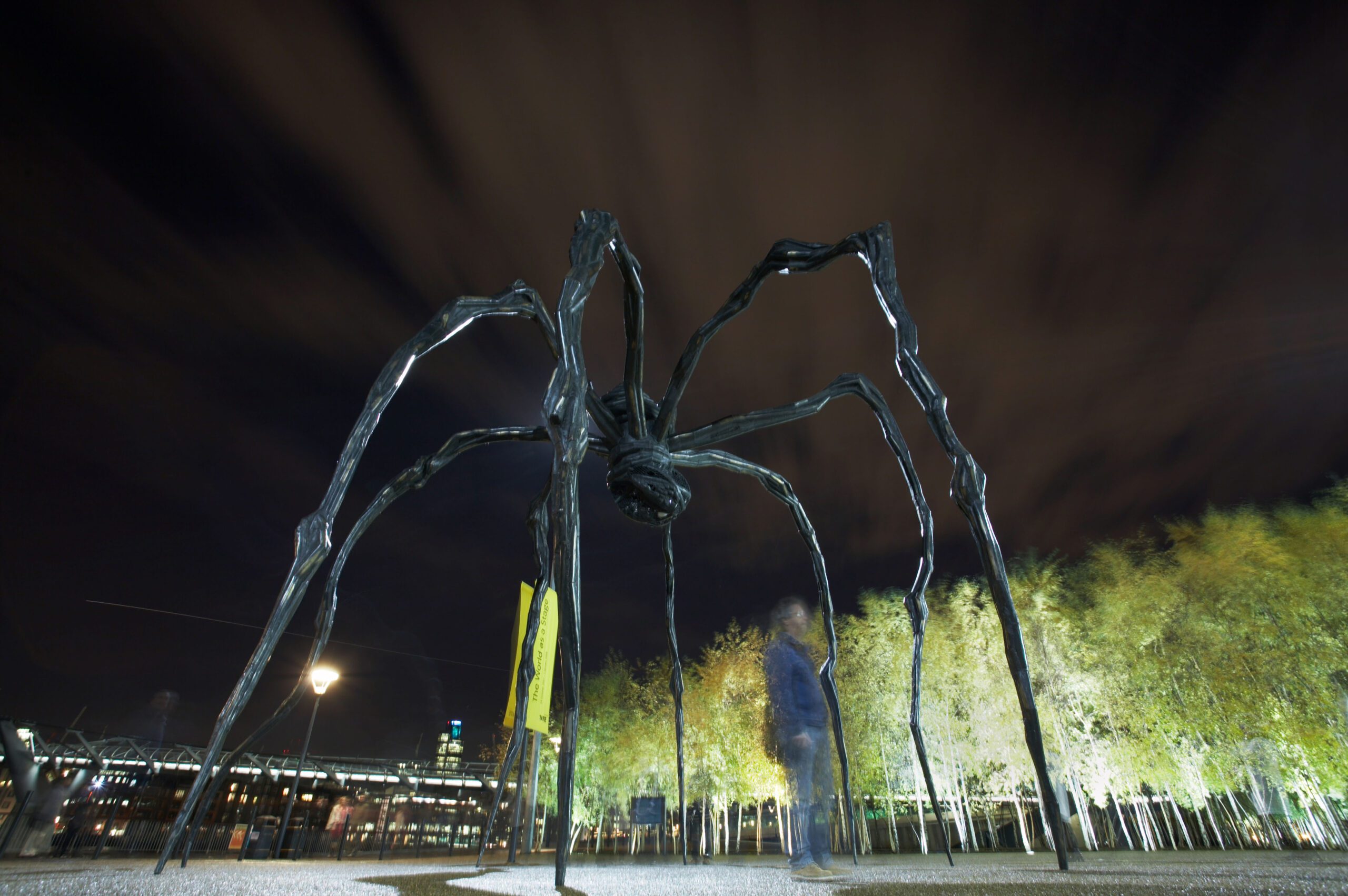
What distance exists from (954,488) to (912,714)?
183 cm

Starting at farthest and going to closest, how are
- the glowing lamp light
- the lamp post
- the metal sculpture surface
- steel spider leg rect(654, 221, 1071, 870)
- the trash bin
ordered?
the trash bin < the glowing lamp light < the lamp post < the metal sculpture surface < steel spider leg rect(654, 221, 1071, 870)

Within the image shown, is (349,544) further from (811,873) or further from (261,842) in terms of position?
(261,842)

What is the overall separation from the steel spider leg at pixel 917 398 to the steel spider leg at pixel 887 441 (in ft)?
0.96

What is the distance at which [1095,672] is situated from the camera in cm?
1156

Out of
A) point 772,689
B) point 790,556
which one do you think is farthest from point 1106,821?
point 772,689

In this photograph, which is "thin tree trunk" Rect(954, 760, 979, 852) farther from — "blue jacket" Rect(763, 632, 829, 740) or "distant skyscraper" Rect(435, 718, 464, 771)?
"distant skyscraper" Rect(435, 718, 464, 771)

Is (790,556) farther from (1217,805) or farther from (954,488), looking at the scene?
(954,488)

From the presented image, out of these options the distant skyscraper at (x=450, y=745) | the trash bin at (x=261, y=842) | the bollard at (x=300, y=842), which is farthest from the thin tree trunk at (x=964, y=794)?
the distant skyscraper at (x=450, y=745)

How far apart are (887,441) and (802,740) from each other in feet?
7.93

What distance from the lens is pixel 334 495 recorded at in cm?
204

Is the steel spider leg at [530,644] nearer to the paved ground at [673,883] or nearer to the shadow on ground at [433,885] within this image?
the shadow on ground at [433,885]

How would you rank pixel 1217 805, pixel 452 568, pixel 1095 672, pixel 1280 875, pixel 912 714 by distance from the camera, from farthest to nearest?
pixel 452 568 < pixel 1217 805 < pixel 1095 672 < pixel 912 714 < pixel 1280 875

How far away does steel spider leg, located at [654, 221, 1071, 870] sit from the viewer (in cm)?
145

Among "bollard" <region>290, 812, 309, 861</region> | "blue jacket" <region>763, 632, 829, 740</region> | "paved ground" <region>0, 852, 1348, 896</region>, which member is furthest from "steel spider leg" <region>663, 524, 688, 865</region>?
"bollard" <region>290, 812, 309, 861</region>
